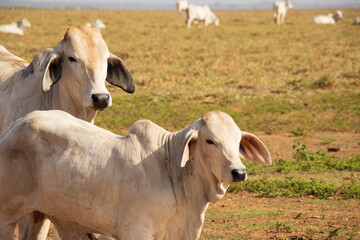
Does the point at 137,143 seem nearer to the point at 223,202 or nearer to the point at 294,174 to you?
the point at 223,202

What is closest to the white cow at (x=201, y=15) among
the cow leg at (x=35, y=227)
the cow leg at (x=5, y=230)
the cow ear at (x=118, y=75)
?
the cow ear at (x=118, y=75)

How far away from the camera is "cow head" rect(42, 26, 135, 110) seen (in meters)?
4.36

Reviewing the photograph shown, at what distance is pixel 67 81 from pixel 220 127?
1682 mm

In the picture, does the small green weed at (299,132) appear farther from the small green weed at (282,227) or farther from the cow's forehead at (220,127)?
the cow's forehead at (220,127)

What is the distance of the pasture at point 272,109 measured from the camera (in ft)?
18.4

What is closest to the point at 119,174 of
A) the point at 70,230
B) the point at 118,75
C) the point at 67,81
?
the point at 70,230

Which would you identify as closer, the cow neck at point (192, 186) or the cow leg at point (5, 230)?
the cow neck at point (192, 186)

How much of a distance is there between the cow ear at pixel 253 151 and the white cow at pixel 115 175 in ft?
0.19

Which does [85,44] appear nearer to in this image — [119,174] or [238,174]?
[119,174]

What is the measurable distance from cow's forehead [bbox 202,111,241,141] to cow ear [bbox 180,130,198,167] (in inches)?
3.8

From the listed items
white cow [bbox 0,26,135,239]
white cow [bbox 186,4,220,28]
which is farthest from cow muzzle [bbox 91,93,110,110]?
white cow [bbox 186,4,220,28]

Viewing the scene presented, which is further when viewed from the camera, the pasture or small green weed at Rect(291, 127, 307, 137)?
small green weed at Rect(291, 127, 307, 137)

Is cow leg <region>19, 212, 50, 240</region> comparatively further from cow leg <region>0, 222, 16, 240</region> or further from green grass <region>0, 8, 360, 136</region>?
green grass <region>0, 8, 360, 136</region>

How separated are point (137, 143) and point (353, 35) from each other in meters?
20.4
